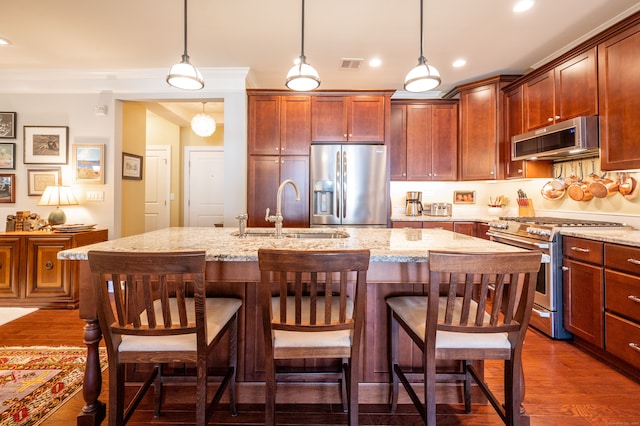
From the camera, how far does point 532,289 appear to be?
45.8 inches

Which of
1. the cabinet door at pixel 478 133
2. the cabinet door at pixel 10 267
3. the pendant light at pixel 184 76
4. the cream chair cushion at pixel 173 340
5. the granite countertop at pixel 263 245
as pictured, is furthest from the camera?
the cabinet door at pixel 478 133

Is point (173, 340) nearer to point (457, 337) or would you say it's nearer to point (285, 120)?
point (457, 337)

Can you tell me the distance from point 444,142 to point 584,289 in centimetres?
244

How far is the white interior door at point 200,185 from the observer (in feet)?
19.2

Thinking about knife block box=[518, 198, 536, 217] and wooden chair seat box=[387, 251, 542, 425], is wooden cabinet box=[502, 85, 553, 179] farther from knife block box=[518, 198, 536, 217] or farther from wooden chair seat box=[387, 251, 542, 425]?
wooden chair seat box=[387, 251, 542, 425]

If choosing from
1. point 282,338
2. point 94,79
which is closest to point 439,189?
point 282,338

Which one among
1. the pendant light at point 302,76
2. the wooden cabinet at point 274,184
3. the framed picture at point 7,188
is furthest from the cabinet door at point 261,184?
the framed picture at point 7,188

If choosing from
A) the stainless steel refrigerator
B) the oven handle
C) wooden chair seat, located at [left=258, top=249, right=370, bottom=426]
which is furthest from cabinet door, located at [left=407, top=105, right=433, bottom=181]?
Answer: wooden chair seat, located at [left=258, top=249, right=370, bottom=426]

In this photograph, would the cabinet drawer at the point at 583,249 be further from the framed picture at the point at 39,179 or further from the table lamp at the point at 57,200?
the framed picture at the point at 39,179

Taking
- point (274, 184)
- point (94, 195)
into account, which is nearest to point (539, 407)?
point (274, 184)

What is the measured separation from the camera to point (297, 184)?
3.86m

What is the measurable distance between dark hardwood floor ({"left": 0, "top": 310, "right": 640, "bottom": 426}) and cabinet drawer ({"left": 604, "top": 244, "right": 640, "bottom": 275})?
0.71m

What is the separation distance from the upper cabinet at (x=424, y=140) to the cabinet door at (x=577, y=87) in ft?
4.18

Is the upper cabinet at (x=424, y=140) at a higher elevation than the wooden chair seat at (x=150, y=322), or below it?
higher
